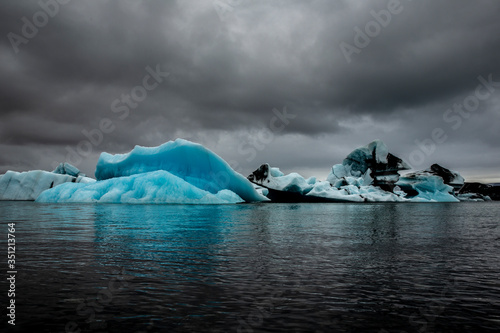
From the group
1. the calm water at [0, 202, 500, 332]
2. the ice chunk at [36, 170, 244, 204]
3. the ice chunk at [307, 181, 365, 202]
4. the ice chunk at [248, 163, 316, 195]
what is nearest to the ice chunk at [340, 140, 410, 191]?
the ice chunk at [307, 181, 365, 202]

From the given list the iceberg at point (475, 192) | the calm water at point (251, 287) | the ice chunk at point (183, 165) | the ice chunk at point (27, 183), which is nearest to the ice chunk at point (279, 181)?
the ice chunk at point (183, 165)

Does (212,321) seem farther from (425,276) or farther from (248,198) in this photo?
(248,198)

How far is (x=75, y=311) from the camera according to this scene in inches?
169

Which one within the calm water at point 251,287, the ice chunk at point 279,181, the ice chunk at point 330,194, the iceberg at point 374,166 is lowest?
the calm water at point 251,287

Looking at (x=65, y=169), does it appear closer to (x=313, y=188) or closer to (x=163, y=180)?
(x=163, y=180)

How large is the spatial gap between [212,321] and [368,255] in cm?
561

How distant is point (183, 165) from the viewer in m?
39.3

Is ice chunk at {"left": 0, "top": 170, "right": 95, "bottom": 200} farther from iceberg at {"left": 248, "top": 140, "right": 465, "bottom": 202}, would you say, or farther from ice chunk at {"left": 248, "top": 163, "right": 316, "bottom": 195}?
iceberg at {"left": 248, "top": 140, "right": 465, "bottom": 202}

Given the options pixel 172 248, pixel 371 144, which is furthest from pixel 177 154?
pixel 371 144

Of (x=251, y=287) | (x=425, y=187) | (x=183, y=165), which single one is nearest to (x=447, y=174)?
(x=425, y=187)

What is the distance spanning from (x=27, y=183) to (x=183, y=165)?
32.8m

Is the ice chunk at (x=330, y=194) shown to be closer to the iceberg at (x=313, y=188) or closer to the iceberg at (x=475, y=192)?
the iceberg at (x=313, y=188)

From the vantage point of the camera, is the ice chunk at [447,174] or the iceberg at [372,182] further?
the ice chunk at [447,174]

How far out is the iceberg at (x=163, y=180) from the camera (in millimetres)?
35000
